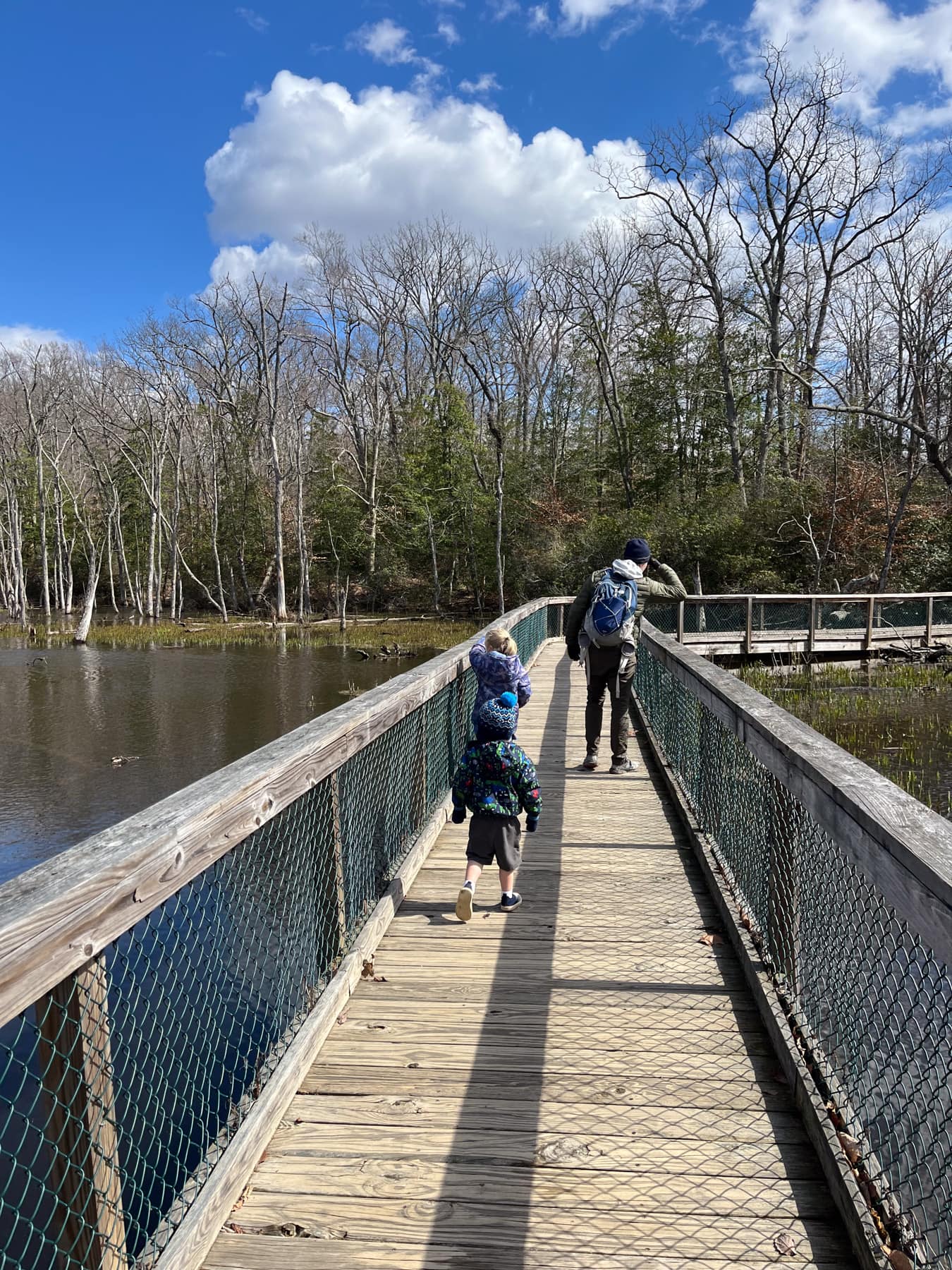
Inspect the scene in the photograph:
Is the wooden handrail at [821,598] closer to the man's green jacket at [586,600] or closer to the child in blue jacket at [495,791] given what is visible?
the man's green jacket at [586,600]

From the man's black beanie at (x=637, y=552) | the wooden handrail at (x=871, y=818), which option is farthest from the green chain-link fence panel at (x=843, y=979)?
the man's black beanie at (x=637, y=552)

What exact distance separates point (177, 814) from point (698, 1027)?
2.08 metres

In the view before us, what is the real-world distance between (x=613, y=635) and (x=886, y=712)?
10317mm


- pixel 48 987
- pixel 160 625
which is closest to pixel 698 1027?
pixel 48 987

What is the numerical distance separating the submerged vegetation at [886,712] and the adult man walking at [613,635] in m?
3.28

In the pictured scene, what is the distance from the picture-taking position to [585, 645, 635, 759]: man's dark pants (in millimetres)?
6516

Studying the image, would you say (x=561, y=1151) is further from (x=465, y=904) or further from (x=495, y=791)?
(x=495, y=791)

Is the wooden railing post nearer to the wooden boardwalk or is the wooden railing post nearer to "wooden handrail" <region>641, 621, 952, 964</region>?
the wooden boardwalk

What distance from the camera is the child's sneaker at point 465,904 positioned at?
3982mm

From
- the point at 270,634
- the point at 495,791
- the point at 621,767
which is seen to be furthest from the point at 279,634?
the point at 495,791

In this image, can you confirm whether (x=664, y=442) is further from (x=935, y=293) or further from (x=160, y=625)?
(x=160, y=625)

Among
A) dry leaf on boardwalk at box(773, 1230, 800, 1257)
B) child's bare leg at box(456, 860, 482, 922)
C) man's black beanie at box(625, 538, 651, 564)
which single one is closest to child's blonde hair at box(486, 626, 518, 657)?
child's bare leg at box(456, 860, 482, 922)

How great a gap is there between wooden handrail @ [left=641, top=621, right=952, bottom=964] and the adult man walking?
2.76 m

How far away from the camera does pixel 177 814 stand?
1.95m
